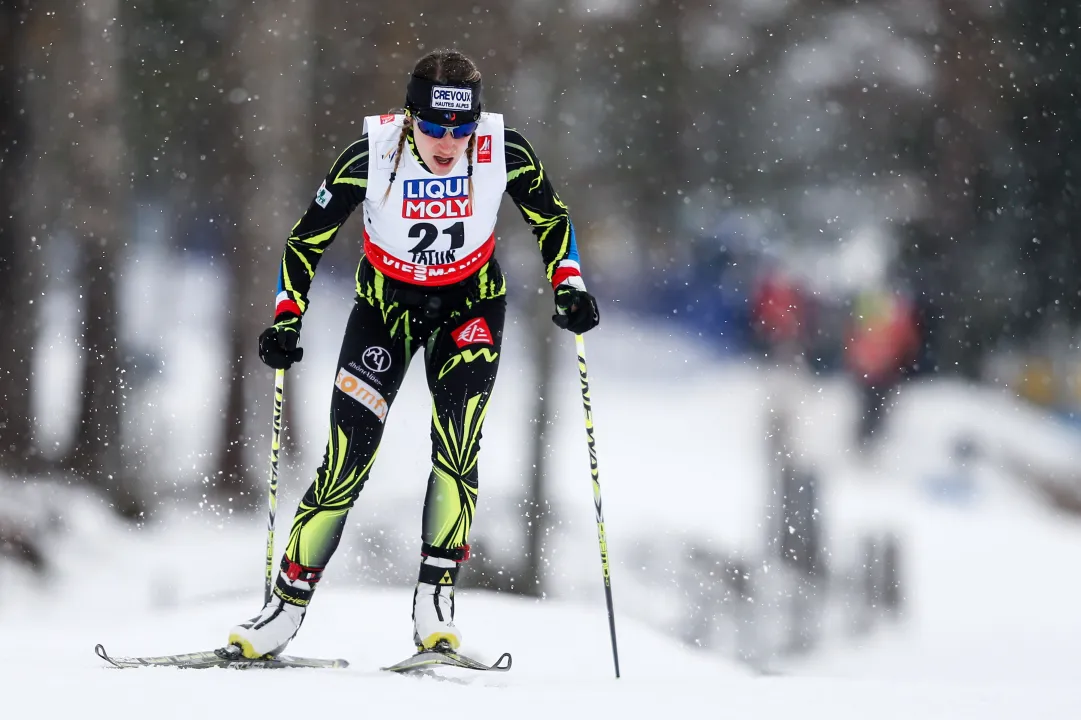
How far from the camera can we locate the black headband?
3.87 metres

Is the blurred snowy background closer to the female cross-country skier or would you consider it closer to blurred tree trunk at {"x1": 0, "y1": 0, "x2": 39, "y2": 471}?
blurred tree trunk at {"x1": 0, "y1": 0, "x2": 39, "y2": 471}

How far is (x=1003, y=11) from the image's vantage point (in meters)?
15.4

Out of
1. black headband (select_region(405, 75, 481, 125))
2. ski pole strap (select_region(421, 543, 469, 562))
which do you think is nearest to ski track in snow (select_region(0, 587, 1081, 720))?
ski pole strap (select_region(421, 543, 469, 562))

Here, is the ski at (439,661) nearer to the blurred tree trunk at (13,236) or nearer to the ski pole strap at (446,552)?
the ski pole strap at (446,552)

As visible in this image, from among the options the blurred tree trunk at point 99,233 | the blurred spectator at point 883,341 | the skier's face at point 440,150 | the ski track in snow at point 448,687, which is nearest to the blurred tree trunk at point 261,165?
the blurred tree trunk at point 99,233

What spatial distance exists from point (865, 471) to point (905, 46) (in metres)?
6.12

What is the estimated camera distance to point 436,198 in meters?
4.09

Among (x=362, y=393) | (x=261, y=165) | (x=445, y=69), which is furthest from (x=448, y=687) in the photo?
(x=261, y=165)

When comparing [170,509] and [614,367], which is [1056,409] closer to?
[614,367]

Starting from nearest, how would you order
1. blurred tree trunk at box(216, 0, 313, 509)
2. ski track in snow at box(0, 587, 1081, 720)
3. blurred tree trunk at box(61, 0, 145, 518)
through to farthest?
ski track in snow at box(0, 587, 1081, 720) < blurred tree trunk at box(61, 0, 145, 518) < blurred tree trunk at box(216, 0, 313, 509)

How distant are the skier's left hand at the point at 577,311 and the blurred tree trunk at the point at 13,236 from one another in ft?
26.7

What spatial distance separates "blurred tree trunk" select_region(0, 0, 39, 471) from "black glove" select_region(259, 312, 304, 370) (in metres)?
7.67

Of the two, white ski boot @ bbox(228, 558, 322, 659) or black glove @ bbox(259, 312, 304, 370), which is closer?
black glove @ bbox(259, 312, 304, 370)

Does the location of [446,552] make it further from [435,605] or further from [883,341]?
[883,341]
